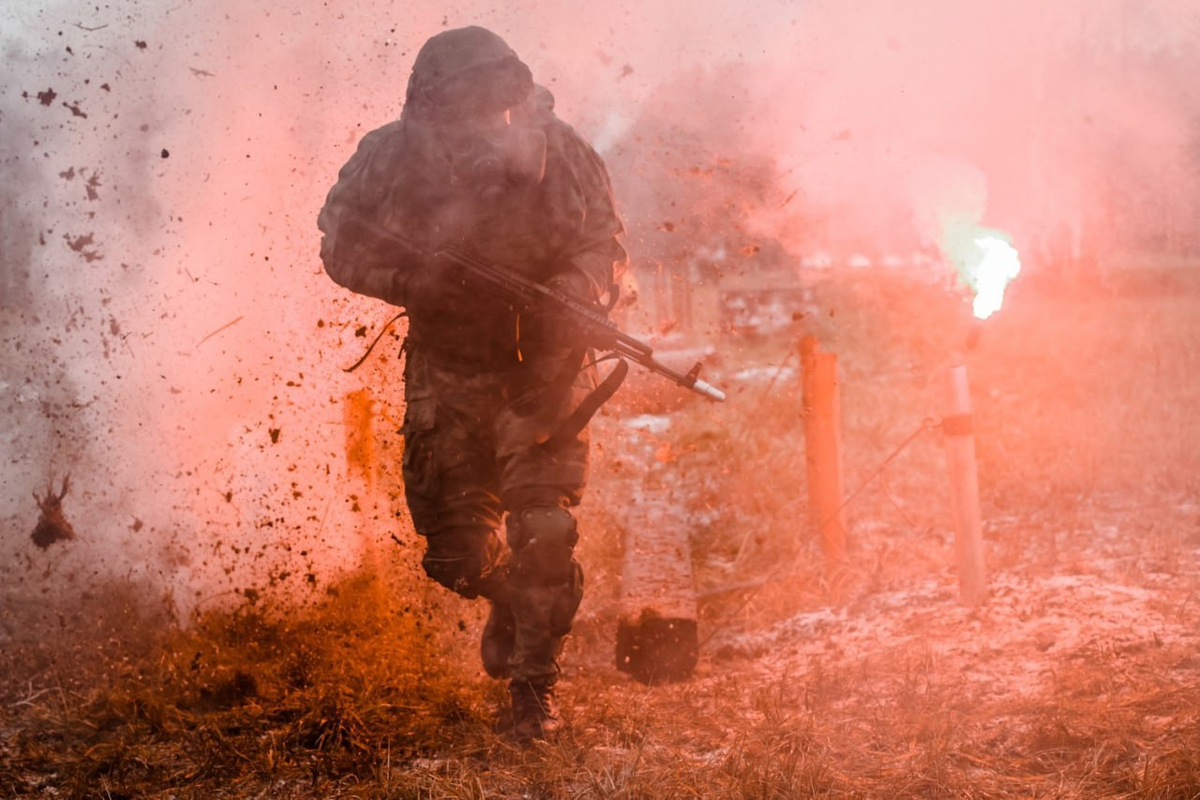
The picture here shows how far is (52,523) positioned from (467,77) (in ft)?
13.7

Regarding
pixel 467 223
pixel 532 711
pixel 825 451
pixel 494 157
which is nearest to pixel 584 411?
pixel 467 223

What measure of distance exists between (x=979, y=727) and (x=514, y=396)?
1.93m

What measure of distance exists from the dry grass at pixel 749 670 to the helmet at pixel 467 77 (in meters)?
2.15

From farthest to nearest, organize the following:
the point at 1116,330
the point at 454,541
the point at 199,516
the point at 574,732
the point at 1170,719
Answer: the point at 1116,330 → the point at 199,516 → the point at 454,541 → the point at 574,732 → the point at 1170,719

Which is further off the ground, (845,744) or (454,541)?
(454,541)

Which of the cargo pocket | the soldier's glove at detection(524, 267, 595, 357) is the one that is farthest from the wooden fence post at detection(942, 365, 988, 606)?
the cargo pocket

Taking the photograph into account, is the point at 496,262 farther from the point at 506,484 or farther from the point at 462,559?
the point at 462,559

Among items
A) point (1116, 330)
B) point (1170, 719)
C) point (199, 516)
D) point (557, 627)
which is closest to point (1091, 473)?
point (1116, 330)

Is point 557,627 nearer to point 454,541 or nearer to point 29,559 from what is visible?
point 454,541

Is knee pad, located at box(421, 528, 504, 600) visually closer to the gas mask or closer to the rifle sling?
the rifle sling

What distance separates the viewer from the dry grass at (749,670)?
11.5ft

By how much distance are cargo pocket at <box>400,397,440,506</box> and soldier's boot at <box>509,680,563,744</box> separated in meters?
0.80

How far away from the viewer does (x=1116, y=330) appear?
10227 mm

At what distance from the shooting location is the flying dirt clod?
6637mm
